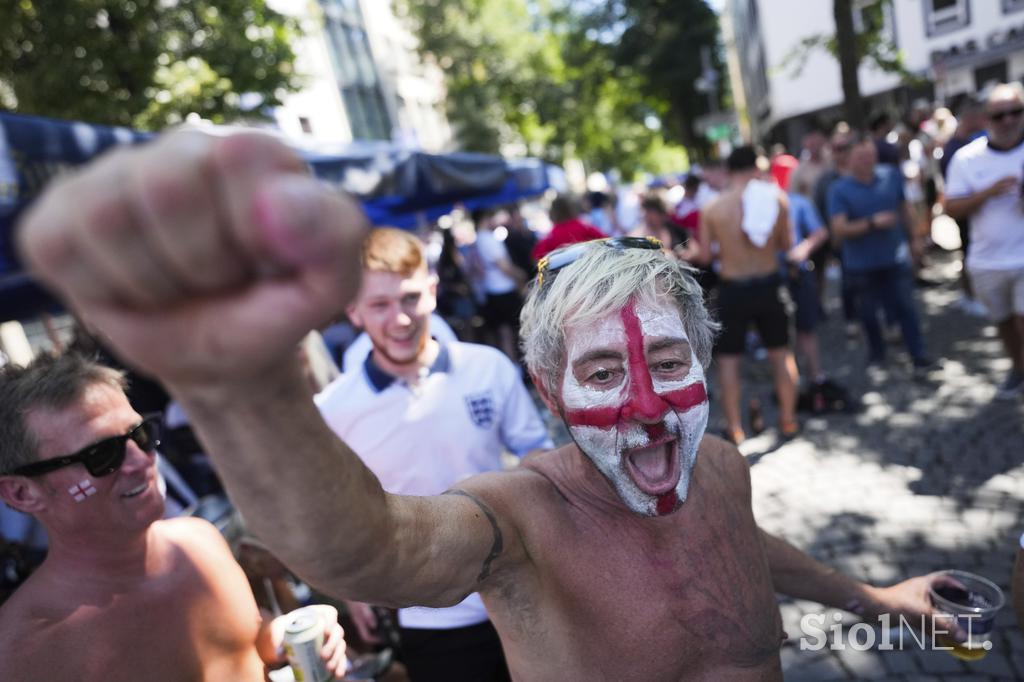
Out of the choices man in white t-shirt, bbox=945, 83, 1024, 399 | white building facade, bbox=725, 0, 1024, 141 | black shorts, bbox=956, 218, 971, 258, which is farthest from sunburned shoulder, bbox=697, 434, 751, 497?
white building facade, bbox=725, 0, 1024, 141

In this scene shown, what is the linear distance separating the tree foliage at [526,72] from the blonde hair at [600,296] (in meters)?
29.1

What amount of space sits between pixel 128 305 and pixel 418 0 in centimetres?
3126

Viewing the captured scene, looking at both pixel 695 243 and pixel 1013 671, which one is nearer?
pixel 1013 671

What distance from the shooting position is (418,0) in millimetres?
28000

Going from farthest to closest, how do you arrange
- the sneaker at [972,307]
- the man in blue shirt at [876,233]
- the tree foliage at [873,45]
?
the tree foliage at [873,45], the sneaker at [972,307], the man in blue shirt at [876,233]

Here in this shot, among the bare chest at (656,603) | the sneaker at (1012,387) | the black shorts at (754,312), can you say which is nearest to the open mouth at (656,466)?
the bare chest at (656,603)

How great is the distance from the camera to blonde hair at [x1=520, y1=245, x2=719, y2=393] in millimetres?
1418

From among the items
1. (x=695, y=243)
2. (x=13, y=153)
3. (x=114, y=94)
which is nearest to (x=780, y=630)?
(x=13, y=153)

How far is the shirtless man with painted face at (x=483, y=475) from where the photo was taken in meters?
0.54

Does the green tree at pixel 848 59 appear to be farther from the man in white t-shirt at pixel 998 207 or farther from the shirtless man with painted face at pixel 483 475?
the shirtless man with painted face at pixel 483 475

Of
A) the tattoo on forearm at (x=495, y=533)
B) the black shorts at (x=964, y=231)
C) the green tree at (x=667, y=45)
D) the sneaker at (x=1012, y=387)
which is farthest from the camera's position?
the green tree at (x=667, y=45)

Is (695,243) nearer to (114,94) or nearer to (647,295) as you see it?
(647,295)

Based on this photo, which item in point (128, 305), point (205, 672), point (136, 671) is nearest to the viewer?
point (128, 305)

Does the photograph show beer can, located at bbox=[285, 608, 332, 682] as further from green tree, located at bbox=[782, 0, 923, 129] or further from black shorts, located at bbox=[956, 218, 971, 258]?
green tree, located at bbox=[782, 0, 923, 129]
